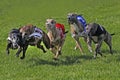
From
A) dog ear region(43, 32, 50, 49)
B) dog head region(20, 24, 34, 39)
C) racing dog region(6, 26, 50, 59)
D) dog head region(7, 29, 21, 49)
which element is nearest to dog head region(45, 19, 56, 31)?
dog ear region(43, 32, 50, 49)

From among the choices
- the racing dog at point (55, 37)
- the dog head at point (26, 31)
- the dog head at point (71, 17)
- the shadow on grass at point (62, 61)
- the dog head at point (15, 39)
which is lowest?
the shadow on grass at point (62, 61)

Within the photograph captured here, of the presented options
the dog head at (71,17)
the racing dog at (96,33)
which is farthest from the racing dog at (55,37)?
the racing dog at (96,33)

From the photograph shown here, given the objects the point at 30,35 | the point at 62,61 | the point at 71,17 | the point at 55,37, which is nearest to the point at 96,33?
the point at 71,17

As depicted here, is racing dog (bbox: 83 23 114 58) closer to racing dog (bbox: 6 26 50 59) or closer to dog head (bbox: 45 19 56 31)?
dog head (bbox: 45 19 56 31)

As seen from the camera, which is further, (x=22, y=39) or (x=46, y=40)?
(x=46, y=40)

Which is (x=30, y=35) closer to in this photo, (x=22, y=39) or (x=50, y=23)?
(x=22, y=39)

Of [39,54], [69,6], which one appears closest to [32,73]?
[39,54]

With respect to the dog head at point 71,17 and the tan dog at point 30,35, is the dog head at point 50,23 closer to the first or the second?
the tan dog at point 30,35

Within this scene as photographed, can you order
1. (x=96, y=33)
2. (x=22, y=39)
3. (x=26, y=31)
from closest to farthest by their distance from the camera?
(x=22, y=39) < (x=26, y=31) < (x=96, y=33)

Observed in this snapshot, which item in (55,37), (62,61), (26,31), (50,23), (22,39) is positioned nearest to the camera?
(22,39)

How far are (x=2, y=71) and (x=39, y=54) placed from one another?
4.34m

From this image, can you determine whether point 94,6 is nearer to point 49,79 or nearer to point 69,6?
point 69,6

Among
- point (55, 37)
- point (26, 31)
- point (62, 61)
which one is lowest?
point (62, 61)

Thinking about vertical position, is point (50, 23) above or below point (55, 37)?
above
